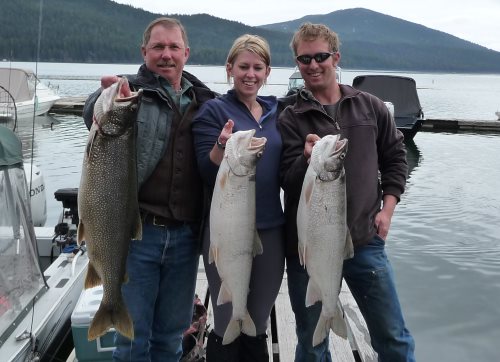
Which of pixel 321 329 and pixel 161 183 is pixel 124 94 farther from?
pixel 321 329

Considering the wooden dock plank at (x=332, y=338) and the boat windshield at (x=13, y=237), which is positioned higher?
the boat windshield at (x=13, y=237)

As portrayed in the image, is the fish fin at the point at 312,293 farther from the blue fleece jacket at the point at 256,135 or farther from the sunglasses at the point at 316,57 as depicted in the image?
the sunglasses at the point at 316,57

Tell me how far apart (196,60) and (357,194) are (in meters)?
137

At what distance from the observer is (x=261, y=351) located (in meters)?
3.41

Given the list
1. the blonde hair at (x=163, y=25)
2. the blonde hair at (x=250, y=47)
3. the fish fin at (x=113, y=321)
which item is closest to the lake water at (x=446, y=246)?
the blonde hair at (x=163, y=25)

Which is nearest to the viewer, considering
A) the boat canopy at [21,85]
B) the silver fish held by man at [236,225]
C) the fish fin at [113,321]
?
the silver fish held by man at [236,225]

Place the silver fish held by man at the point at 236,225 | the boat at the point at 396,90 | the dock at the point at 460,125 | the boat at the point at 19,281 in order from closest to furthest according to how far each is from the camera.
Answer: the silver fish held by man at the point at 236,225 < the boat at the point at 19,281 < the boat at the point at 396,90 < the dock at the point at 460,125

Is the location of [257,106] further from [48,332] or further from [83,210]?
[48,332]

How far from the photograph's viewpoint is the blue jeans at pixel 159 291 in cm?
318

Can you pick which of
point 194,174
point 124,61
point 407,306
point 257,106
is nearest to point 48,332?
point 194,174

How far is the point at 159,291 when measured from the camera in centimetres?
333

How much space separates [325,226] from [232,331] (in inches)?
33.5

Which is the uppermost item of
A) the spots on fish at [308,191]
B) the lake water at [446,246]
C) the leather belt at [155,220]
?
the spots on fish at [308,191]

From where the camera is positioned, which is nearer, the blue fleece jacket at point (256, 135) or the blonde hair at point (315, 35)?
the blue fleece jacket at point (256, 135)
